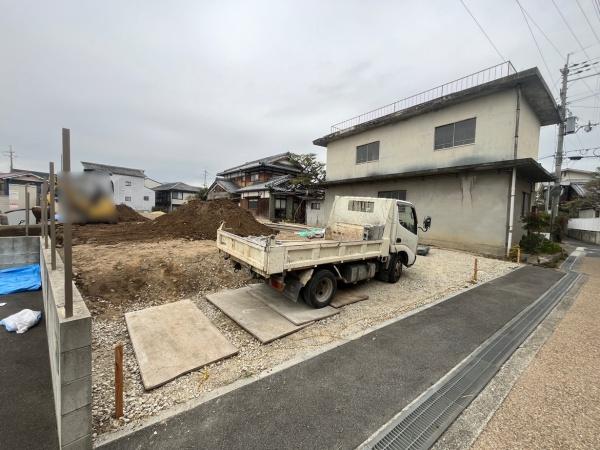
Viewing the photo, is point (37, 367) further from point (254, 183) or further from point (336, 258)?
point (254, 183)

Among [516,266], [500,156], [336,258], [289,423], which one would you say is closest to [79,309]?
[289,423]

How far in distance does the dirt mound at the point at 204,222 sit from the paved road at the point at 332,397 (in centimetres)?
868

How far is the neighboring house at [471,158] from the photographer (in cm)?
1147

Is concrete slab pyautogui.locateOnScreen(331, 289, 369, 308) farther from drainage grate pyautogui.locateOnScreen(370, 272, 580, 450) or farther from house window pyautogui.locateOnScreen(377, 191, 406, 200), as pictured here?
house window pyautogui.locateOnScreen(377, 191, 406, 200)

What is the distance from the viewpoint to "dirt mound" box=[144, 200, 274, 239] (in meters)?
12.2

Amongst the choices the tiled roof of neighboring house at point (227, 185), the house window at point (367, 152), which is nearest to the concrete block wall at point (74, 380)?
the house window at point (367, 152)

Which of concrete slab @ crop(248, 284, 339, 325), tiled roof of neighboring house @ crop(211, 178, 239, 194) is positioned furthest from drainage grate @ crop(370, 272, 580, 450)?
tiled roof of neighboring house @ crop(211, 178, 239, 194)

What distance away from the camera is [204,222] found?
13.1 m

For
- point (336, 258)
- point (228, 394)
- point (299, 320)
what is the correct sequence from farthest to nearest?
1. point (336, 258)
2. point (299, 320)
3. point (228, 394)

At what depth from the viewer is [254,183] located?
108ft

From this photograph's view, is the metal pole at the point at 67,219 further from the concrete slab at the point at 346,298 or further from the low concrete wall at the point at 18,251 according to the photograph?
the low concrete wall at the point at 18,251

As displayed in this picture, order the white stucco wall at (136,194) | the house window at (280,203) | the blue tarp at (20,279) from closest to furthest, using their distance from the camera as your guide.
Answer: the blue tarp at (20,279) → the house window at (280,203) → the white stucco wall at (136,194)

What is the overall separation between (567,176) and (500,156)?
142ft

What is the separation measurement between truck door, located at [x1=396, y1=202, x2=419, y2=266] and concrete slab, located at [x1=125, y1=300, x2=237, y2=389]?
5.40 metres
